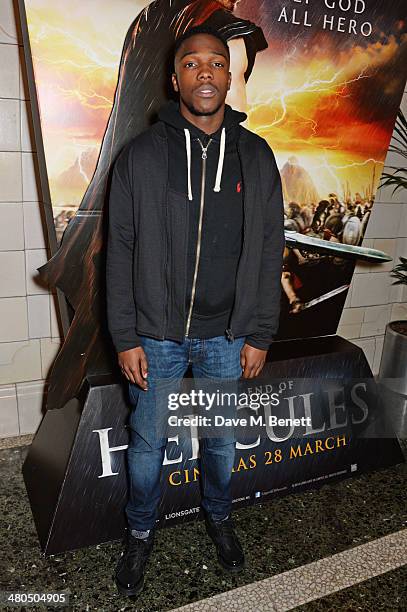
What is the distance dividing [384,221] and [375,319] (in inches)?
22.6

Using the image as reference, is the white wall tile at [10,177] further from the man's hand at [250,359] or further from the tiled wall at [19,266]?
the man's hand at [250,359]

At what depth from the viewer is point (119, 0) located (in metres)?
1.65

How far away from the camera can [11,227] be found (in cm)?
226

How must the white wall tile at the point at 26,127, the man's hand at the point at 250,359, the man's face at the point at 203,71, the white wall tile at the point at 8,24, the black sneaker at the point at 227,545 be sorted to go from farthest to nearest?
the white wall tile at the point at 26,127 → the white wall tile at the point at 8,24 → the black sneaker at the point at 227,545 → the man's hand at the point at 250,359 → the man's face at the point at 203,71

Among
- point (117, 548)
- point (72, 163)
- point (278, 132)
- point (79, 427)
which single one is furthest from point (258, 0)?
point (117, 548)

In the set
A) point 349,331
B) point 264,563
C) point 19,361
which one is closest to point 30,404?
point 19,361

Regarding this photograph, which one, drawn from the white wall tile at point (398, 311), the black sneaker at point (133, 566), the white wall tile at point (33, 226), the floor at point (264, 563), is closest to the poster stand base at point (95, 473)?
the floor at point (264, 563)

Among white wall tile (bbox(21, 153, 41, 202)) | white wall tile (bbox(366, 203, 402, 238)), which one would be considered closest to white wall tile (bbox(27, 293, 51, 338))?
white wall tile (bbox(21, 153, 41, 202))

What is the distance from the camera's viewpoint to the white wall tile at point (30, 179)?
7.24 ft

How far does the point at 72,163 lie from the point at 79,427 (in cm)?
86

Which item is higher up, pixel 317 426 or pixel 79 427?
pixel 79 427

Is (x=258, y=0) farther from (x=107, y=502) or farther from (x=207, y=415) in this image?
(x=107, y=502)

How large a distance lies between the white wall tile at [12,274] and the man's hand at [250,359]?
1.15 meters

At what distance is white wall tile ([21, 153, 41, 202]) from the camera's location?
2.21m
